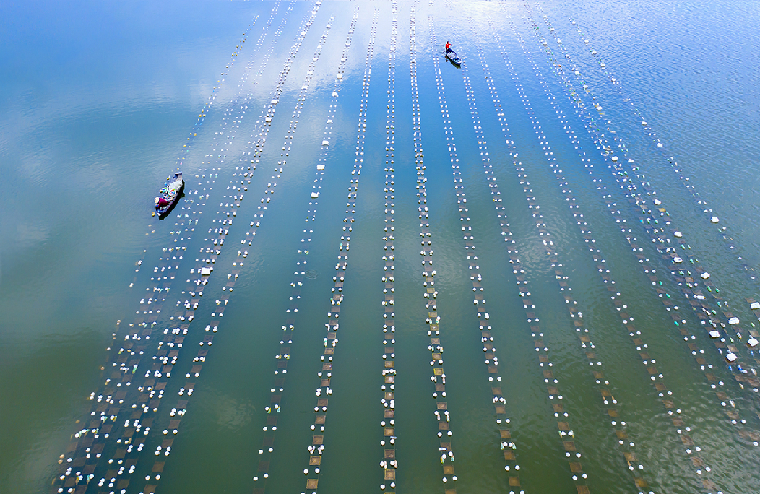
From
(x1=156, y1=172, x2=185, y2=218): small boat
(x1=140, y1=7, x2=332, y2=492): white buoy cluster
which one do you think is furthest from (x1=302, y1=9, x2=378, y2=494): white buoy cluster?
(x1=156, y1=172, x2=185, y2=218): small boat

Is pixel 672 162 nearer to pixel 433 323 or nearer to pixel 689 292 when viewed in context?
pixel 689 292

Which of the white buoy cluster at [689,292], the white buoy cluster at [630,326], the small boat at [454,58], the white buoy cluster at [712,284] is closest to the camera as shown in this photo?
the white buoy cluster at [630,326]

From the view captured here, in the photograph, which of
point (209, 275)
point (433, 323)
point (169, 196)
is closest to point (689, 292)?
point (433, 323)

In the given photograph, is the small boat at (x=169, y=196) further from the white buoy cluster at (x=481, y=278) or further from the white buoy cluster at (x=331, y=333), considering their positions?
the white buoy cluster at (x=481, y=278)

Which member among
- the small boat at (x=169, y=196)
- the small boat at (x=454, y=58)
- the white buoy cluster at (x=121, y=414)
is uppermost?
the small boat at (x=454, y=58)

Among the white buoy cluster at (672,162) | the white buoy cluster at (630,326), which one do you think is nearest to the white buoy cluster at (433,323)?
the white buoy cluster at (630,326)

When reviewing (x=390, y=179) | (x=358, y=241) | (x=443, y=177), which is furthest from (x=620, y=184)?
(x=358, y=241)

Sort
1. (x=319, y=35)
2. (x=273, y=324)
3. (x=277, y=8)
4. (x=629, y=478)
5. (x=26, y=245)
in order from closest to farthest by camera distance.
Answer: (x=629, y=478) → (x=273, y=324) → (x=26, y=245) → (x=319, y=35) → (x=277, y=8)

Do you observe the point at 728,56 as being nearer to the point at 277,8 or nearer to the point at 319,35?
the point at 319,35
